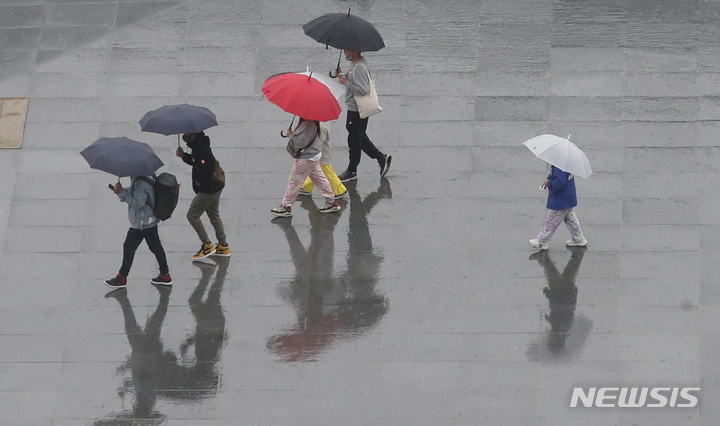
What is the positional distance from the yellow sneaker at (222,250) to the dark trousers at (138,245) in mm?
674

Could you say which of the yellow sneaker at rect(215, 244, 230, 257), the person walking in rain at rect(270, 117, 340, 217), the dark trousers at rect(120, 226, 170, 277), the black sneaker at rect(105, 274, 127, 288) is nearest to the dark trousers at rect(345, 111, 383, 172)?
the person walking in rain at rect(270, 117, 340, 217)

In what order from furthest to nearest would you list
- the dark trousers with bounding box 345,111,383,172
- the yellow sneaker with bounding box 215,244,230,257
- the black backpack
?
the dark trousers with bounding box 345,111,383,172 < the yellow sneaker with bounding box 215,244,230,257 < the black backpack

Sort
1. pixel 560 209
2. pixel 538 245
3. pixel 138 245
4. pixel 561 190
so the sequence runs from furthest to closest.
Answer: pixel 538 245, pixel 138 245, pixel 560 209, pixel 561 190

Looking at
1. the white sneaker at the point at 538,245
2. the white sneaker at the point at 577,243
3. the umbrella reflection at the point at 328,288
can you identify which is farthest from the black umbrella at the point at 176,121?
the white sneaker at the point at 577,243

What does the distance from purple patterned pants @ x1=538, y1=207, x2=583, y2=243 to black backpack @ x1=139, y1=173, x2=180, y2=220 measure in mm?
4054

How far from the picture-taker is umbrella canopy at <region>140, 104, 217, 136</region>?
11414 mm

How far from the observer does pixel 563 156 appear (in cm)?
1152

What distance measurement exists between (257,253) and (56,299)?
89.6 inches

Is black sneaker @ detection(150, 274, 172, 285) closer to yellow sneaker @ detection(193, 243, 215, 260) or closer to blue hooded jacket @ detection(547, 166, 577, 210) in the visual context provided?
yellow sneaker @ detection(193, 243, 215, 260)

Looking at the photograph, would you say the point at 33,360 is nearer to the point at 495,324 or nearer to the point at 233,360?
the point at 233,360

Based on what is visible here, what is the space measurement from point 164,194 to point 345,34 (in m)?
2.75

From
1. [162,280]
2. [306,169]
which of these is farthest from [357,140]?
[162,280]

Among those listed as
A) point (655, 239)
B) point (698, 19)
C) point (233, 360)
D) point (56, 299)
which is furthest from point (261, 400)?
point (698, 19)

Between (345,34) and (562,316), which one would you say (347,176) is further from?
(562,316)
